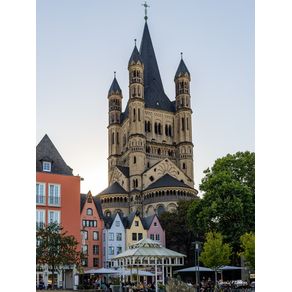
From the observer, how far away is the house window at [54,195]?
14.4m

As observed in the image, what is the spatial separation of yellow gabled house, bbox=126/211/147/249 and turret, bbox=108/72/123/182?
16.9 m

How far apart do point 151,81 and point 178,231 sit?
22390mm

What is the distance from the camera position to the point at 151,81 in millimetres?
45469

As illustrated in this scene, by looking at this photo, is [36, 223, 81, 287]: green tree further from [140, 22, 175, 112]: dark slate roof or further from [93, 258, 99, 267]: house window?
[140, 22, 175, 112]: dark slate roof

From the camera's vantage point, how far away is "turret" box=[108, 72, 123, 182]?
142ft

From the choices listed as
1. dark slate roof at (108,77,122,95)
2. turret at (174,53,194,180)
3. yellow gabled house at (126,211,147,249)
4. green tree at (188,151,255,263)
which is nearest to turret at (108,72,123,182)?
dark slate roof at (108,77,122,95)

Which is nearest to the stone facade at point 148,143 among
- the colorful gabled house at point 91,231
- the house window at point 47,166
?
the colorful gabled house at point 91,231

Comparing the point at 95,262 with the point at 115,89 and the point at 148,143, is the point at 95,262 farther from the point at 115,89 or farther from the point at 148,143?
the point at 115,89

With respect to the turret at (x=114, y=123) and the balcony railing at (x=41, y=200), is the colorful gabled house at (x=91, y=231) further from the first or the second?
the turret at (x=114, y=123)
